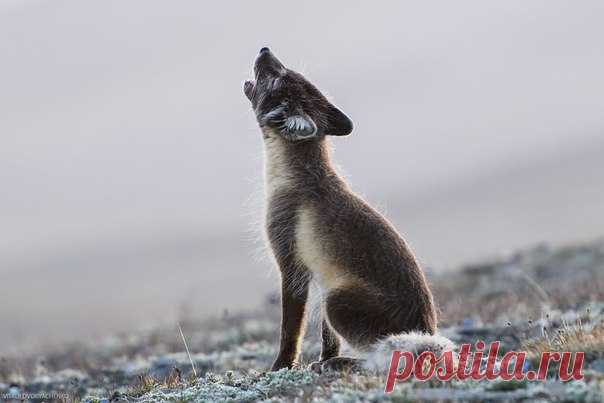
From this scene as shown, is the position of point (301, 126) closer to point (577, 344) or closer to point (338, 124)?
point (338, 124)

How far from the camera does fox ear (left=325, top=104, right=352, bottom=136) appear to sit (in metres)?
8.38

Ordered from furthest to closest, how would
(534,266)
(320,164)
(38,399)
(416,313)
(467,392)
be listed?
(534,266) → (38,399) → (320,164) → (416,313) → (467,392)

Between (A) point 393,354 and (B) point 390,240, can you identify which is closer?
(A) point 393,354

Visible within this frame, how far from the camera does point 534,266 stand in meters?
18.9

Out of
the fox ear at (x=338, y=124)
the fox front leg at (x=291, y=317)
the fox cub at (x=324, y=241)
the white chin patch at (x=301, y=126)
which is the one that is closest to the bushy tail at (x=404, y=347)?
the fox cub at (x=324, y=241)

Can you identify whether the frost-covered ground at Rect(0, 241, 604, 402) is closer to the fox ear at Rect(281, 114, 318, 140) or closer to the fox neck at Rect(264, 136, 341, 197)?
the fox neck at Rect(264, 136, 341, 197)

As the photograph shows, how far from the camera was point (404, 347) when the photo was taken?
22.0 feet

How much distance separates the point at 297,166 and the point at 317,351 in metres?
3.57

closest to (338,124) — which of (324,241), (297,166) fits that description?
(297,166)

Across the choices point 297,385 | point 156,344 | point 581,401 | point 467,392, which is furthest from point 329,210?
point 156,344

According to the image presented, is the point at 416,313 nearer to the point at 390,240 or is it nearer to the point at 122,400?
the point at 390,240

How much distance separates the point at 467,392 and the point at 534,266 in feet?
45.2

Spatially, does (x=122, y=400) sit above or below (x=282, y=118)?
below

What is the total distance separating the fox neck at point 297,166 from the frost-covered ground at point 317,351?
166 cm
